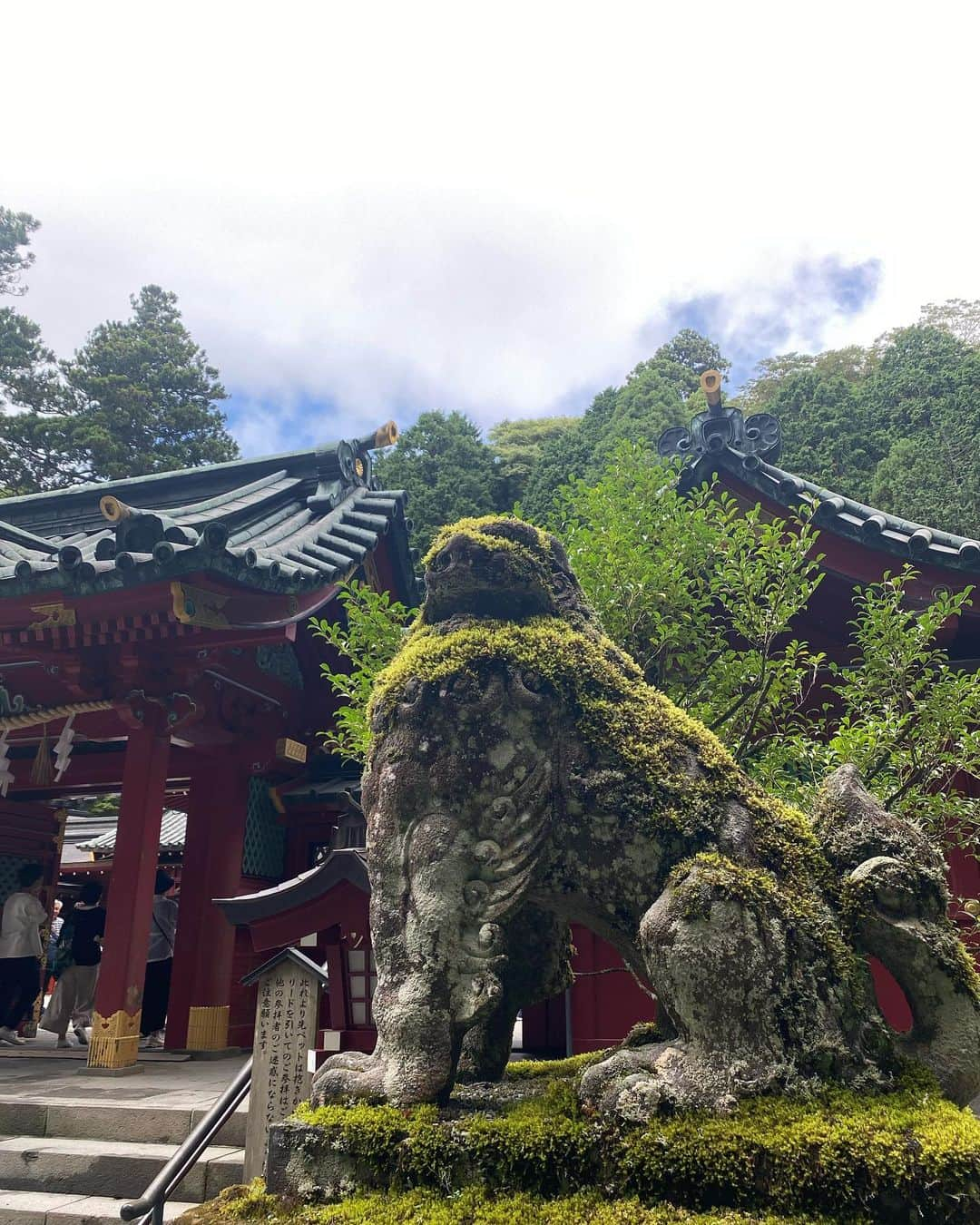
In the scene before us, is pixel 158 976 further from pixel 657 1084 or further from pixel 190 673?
pixel 657 1084

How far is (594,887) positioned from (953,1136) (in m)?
1.25

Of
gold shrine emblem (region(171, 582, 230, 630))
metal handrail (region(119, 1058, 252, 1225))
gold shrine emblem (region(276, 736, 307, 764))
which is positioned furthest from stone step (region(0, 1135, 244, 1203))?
gold shrine emblem (region(276, 736, 307, 764))

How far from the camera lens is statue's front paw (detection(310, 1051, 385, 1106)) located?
2.91 meters

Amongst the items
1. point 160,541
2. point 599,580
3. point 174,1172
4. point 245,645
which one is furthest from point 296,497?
point 174,1172

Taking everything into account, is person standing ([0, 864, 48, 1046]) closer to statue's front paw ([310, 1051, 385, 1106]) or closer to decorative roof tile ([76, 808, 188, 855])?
decorative roof tile ([76, 808, 188, 855])

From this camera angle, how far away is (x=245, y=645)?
26.1ft

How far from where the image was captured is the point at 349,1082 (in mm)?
2967

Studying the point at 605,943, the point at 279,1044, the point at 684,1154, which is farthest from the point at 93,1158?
the point at 684,1154

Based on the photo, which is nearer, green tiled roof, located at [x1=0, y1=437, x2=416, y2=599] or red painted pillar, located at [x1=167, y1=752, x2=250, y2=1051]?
green tiled roof, located at [x1=0, y1=437, x2=416, y2=599]

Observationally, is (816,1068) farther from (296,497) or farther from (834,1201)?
(296,497)

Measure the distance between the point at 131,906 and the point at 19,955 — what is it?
383 centimetres

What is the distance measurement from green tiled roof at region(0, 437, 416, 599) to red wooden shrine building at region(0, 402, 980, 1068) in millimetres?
27

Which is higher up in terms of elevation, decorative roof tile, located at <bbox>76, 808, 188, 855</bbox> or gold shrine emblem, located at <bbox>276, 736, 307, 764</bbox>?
decorative roof tile, located at <bbox>76, 808, 188, 855</bbox>

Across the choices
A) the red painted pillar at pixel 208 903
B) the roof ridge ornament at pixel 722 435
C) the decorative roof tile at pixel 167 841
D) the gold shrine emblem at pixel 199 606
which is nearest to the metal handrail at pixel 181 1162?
the gold shrine emblem at pixel 199 606
